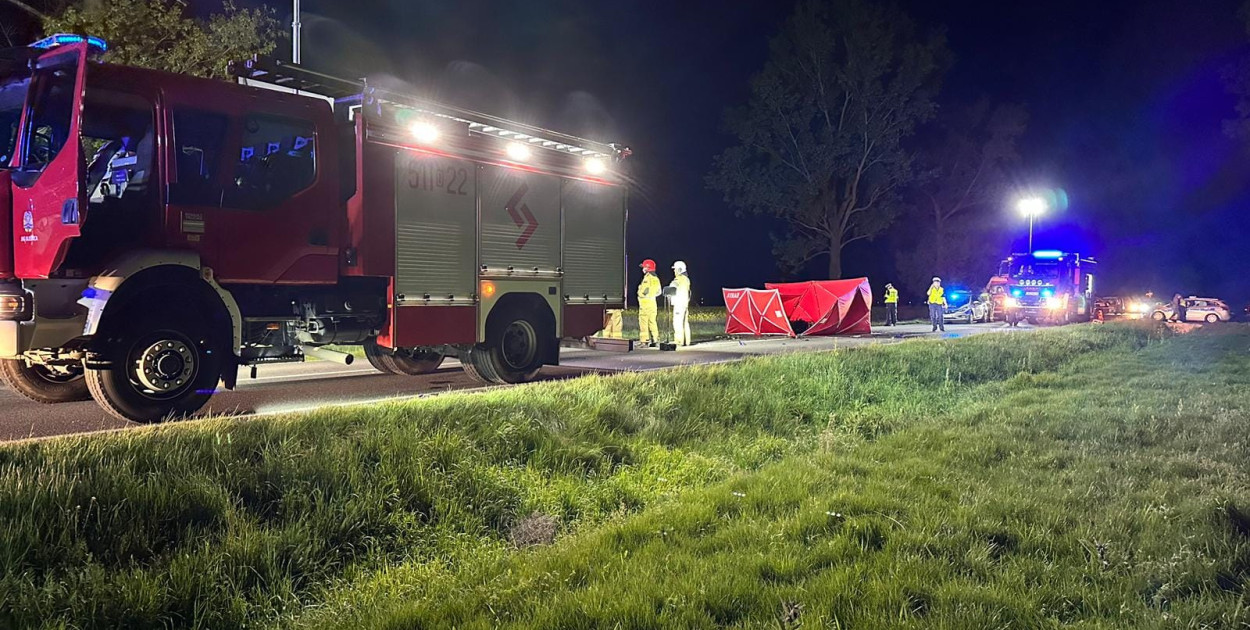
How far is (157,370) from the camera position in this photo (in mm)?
6863

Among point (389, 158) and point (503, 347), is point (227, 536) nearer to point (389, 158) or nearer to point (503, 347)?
point (389, 158)

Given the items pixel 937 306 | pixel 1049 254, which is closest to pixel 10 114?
pixel 937 306

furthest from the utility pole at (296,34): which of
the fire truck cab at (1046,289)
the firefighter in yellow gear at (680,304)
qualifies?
the fire truck cab at (1046,289)

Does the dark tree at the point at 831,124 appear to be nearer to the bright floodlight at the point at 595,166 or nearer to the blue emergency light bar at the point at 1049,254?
the blue emergency light bar at the point at 1049,254

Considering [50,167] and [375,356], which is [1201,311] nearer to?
[375,356]

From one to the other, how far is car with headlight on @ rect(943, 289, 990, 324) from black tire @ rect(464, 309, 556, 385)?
21117mm

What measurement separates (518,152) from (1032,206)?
3616 cm

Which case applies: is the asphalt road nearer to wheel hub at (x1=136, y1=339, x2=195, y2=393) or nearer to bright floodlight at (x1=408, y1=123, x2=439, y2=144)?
wheel hub at (x1=136, y1=339, x2=195, y2=393)

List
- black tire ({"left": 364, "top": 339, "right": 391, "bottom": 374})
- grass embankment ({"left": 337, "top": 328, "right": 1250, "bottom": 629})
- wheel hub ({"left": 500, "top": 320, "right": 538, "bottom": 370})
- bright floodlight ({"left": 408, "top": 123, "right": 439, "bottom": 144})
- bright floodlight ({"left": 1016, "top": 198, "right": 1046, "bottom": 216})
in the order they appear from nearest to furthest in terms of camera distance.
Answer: grass embankment ({"left": 337, "top": 328, "right": 1250, "bottom": 629}) < bright floodlight ({"left": 408, "top": 123, "right": 439, "bottom": 144}) < black tire ({"left": 364, "top": 339, "right": 391, "bottom": 374}) < wheel hub ({"left": 500, "top": 320, "right": 538, "bottom": 370}) < bright floodlight ({"left": 1016, "top": 198, "right": 1046, "bottom": 216})

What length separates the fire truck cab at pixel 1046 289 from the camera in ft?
96.9

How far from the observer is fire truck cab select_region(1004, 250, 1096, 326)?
29.5m

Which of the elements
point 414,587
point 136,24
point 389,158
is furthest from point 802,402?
point 136,24

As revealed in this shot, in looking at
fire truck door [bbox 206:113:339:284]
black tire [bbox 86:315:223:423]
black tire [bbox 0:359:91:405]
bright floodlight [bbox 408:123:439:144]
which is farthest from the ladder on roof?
black tire [bbox 0:359:91:405]

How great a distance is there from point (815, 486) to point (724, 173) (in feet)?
111
